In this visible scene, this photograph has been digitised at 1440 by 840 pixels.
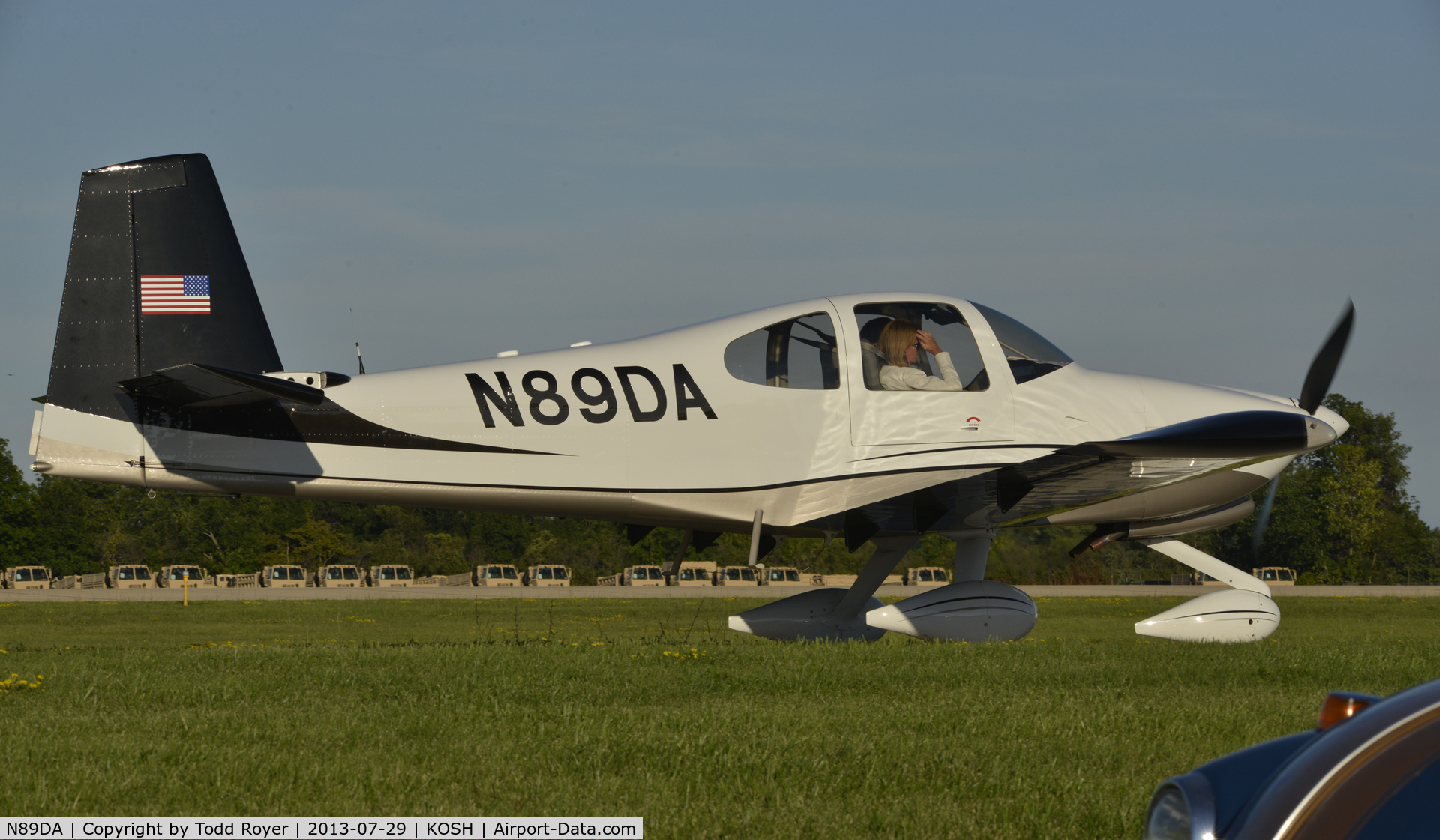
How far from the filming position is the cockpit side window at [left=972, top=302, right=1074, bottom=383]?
35.0 ft

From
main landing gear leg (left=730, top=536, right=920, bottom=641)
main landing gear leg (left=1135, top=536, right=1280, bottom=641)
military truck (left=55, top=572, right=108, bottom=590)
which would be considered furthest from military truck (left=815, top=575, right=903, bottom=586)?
main landing gear leg (left=1135, top=536, right=1280, bottom=641)

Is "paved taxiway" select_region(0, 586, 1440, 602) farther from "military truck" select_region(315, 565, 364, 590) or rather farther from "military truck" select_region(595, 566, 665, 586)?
"military truck" select_region(595, 566, 665, 586)

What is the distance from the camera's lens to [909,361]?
10.5 m

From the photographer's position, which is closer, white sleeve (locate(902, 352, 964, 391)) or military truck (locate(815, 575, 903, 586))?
white sleeve (locate(902, 352, 964, 391))

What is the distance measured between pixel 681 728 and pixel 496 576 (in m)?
54.2

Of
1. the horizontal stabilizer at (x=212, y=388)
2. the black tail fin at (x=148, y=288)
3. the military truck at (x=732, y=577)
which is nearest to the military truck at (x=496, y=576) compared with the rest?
the military truck at (x=732, y=577)

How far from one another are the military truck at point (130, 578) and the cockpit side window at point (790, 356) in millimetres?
51910

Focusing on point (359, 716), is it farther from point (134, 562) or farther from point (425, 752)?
point (134, 562)

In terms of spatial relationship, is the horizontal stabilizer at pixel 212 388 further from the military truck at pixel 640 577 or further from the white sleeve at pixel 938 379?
the military truck at pixel 640 577

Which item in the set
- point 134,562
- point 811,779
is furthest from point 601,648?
point 134,562

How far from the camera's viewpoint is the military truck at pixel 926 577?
5841cm

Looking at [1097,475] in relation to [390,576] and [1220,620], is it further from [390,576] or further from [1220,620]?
[390,576]

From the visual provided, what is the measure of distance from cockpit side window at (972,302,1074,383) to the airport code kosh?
286 inches

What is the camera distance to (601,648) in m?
11.0
